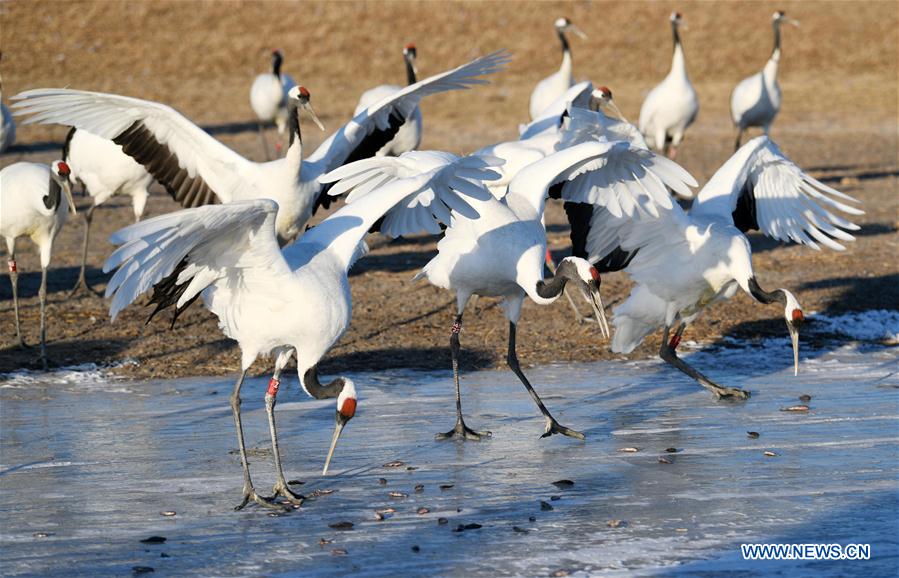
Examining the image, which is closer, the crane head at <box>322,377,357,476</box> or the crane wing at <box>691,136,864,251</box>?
the crane head at <box>322,377,357,476</box>

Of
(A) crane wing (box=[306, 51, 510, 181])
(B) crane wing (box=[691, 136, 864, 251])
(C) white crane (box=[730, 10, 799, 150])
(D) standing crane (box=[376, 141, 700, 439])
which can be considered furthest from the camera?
(C) white crane (box=[730, 10, 799, 150])

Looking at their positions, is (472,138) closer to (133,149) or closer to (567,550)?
(133,149)

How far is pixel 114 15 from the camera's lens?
1108 inches

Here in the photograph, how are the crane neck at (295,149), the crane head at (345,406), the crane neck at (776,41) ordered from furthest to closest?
the crane neck at (776,41) < the crane neck at (295,149) < the crane head at (345,406)

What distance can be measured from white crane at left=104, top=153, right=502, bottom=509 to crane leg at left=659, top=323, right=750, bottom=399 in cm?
208

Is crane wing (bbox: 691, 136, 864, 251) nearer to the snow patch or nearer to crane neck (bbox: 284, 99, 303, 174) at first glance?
the snow patch

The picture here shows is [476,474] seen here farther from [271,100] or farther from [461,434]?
[271,100]

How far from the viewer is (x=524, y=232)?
6.92m

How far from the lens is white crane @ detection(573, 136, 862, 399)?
7508 millimetres

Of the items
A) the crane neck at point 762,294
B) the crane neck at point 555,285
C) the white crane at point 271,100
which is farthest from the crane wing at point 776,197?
the white crane at point 271,100

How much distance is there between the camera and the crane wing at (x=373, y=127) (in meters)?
8.59

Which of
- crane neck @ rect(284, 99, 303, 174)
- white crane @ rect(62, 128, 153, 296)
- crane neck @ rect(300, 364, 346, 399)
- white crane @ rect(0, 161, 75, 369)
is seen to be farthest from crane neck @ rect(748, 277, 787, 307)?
white crane @ rect(62, 128, 153, 296)

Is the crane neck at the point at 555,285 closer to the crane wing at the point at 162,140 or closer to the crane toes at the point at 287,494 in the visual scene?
the crane toes at the point at 287,494

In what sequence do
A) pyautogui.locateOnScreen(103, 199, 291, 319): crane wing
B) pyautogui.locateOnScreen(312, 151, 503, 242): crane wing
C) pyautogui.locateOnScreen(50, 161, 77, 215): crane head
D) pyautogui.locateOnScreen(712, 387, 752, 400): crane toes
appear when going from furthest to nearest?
1. pyautogui.locateOnScreen(50, 161, 77, 215): crane head
2. pyautogui.locateOnScreen(712, 387, 752, 400): crane toes
3. pyautogui.locateOnScreen(312, 151, 503, 242): crane wing
4. pyautogui.locateOnScreen(103, 199, 291, 319): crane wing
